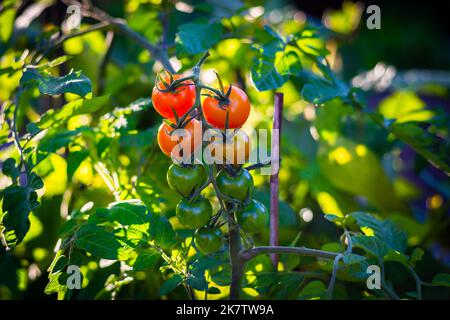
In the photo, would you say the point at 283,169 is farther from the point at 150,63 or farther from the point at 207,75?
the point at 150,63

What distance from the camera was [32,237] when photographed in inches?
30.9

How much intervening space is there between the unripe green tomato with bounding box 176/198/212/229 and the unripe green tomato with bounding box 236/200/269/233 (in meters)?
0.04

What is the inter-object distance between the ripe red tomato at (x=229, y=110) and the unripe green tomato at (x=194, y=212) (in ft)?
0.25

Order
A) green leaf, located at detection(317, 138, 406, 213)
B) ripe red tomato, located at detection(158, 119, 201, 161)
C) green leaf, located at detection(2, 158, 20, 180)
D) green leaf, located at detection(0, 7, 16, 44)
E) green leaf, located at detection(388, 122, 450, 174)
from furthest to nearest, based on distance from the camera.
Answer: green leaf, located at detection(317, 138, 406, 213) < green leaf, located at detection(0, 7, 16, 44) < green leaf, located at detection(388, 122, 450, 174) < green leaf, located at detection(2, 158, 20, 180) < ripe red tomato, located at detection(158, 119, 201, 161)

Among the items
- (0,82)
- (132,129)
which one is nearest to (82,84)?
(132,129)

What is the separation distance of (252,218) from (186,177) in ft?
0.25

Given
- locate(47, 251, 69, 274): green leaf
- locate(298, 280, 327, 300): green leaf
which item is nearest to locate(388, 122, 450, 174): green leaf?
locate(298, 280, 327, 300): green leaf

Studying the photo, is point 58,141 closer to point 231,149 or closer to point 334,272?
point 231,149

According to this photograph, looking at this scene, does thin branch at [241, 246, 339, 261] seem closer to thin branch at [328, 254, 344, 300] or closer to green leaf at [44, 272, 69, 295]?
thin branch at [328, 254, 344, 300]

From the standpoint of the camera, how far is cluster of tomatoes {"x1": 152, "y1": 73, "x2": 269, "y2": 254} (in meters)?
0.46

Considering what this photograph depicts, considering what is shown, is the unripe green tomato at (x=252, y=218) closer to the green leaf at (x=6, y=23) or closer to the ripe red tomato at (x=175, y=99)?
the ripe red tomato at (x=175, y=99)

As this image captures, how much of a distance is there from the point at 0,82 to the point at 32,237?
1.02 ft

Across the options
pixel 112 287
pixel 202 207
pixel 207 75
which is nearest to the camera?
pixel 202 207

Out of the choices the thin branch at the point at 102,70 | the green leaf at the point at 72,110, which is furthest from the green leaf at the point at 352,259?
the thin branch at the point at 102,70
